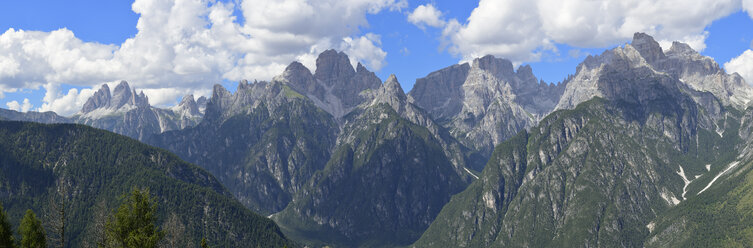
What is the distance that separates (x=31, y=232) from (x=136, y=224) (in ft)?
57.2

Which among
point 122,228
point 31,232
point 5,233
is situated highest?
point 5,233

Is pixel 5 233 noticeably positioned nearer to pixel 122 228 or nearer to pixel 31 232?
pixel 31 232

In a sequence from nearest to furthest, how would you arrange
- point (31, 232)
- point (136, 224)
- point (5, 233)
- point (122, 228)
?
point (5, 233) < point (122, 228) < point (136, 224) < point (31, 232)

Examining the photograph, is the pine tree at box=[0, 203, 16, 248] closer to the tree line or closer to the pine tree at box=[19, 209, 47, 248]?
the tree line

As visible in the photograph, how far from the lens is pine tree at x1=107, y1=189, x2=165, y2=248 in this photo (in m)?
80.1

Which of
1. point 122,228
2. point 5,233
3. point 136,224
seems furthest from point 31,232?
point 136,224

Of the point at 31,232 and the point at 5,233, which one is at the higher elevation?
the point at 5,233

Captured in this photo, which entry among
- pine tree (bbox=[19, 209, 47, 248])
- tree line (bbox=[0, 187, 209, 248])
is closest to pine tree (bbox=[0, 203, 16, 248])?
tree line (bbox=[0, 187, 209, 248])

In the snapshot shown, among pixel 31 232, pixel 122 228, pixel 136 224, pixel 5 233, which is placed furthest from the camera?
pixel 31 232

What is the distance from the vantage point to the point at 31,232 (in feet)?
275

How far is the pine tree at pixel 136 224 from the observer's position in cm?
8012

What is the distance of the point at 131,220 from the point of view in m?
81.6

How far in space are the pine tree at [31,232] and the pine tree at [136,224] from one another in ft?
39.2

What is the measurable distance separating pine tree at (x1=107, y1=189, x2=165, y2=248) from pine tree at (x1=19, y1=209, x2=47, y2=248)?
11.9 m
